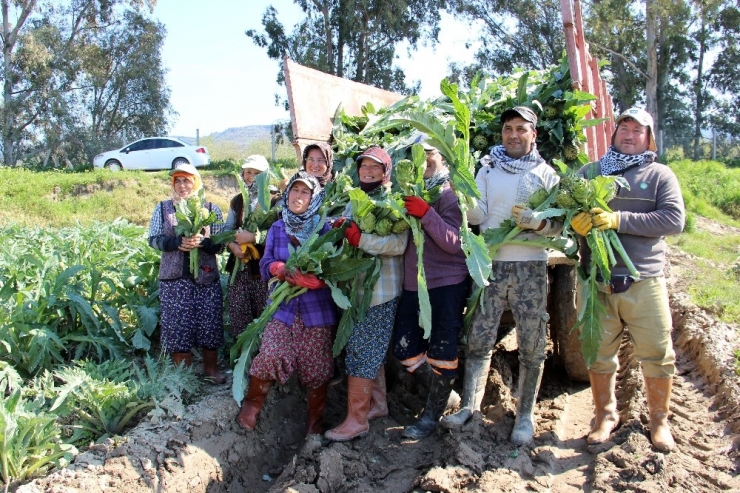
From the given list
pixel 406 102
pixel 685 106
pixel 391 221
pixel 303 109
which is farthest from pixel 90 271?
pixel 685 106

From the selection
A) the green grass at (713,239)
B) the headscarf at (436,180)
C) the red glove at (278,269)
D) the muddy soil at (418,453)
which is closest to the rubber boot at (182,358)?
the muddy soil at (418,453)

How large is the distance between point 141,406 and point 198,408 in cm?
30

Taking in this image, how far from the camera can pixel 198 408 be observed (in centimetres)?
350

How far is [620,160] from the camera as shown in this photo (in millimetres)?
3221

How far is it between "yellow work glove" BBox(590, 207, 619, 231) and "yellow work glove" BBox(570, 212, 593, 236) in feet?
0.09

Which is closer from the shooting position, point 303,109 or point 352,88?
point 303,109

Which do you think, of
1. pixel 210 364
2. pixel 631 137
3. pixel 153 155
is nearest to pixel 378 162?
pixel 631 137

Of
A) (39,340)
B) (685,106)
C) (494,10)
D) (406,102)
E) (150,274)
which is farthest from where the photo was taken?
(685,106)

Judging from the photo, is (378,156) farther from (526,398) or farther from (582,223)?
(526,398)

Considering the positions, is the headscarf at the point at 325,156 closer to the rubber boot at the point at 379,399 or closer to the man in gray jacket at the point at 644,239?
Result: the rubber boot at the point at 379,399

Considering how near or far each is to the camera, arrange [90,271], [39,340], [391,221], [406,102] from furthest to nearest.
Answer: [406,102] → [90,271] → [39,340] → [391,221]

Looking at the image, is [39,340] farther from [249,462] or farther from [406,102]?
[406,102]

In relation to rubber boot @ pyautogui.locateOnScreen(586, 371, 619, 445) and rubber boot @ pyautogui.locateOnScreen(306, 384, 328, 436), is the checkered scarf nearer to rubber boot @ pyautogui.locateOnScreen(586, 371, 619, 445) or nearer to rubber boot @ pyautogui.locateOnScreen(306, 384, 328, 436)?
rubber boot @ pyautogui.locateOnScreen(586, 371, 619, 445)

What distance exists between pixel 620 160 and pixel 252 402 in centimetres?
240
